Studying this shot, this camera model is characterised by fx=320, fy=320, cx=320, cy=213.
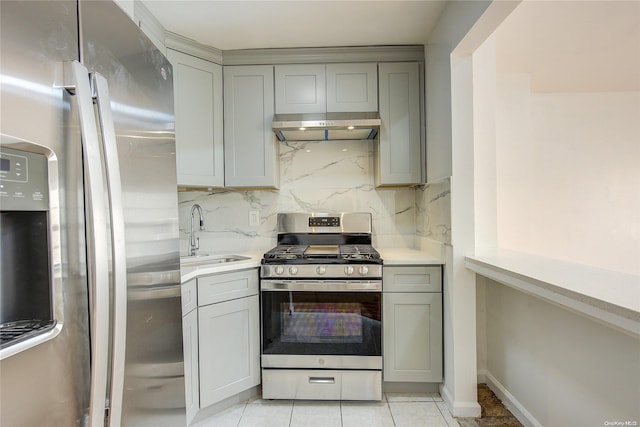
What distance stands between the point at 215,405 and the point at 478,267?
1726 mm

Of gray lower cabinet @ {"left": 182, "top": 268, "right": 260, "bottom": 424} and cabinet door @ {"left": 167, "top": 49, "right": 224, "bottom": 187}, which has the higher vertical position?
cabinet door @ {"left": 167, "top": 49, "right": 224, "bottom": 187}

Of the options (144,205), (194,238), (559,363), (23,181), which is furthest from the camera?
(194,238)

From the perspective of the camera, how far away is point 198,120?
7.20 feet

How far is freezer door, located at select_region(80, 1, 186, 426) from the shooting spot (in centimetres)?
72

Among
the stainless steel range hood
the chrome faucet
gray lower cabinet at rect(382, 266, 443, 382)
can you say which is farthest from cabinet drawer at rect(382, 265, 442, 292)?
the chrome faucet

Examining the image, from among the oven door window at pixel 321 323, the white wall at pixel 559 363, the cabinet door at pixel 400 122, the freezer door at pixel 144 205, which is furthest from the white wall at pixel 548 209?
the freezer door at pixel 144 205

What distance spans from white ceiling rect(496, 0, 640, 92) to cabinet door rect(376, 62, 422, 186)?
23.8 inches

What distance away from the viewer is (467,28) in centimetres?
159

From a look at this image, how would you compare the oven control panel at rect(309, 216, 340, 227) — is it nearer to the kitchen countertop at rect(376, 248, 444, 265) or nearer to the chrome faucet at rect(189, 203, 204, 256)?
the kitchen countertop at rect(376, 248, 444, 265)

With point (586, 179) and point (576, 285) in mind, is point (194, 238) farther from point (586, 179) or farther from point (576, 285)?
point (586, 179)

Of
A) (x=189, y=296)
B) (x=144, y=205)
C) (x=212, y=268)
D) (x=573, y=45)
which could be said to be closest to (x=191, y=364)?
(x=189, y=296)

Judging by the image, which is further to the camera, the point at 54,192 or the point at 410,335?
the point at 410,335

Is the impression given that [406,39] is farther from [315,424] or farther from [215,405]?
[215,405]

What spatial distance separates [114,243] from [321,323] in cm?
156
